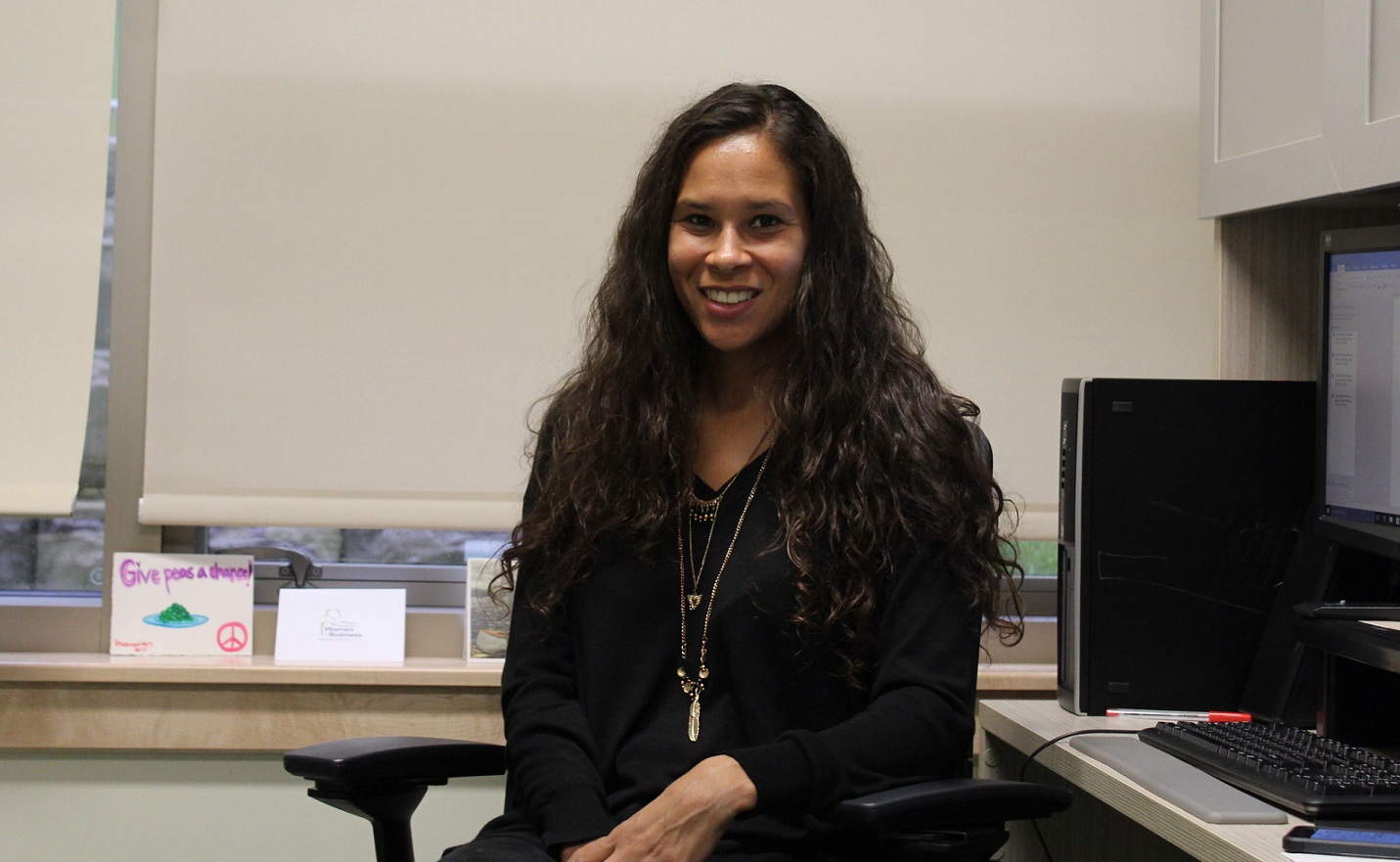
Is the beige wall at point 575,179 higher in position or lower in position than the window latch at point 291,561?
higher

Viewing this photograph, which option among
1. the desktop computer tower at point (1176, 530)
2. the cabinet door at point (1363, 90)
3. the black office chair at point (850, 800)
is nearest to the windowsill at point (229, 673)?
the black office chair at point (850, 800)

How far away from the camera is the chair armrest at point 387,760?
1339 mm

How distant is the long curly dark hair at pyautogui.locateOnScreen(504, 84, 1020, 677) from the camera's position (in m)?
1.46

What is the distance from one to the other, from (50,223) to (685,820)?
1.57 m

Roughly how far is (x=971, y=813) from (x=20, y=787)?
5.60 feet

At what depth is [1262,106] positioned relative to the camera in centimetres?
170

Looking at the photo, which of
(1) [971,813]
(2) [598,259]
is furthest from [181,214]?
(1) [971,813]

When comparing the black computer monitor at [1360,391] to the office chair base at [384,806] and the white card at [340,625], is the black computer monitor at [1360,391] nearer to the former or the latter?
the office chair base at [384,806]

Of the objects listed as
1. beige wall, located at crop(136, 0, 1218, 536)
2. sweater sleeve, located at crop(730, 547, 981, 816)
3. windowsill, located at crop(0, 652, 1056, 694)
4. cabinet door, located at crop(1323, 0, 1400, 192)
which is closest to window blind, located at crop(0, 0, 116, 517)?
beige wall, located at crop(136, 0, 1218, 536)

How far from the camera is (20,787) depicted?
215 centimetres

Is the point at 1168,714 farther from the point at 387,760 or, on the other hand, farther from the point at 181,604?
the point at 181,604

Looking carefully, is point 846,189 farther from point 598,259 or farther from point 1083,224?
point 1083,224

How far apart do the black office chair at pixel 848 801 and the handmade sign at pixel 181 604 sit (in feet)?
2.87

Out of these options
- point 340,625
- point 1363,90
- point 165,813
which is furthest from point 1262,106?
point 165,813
